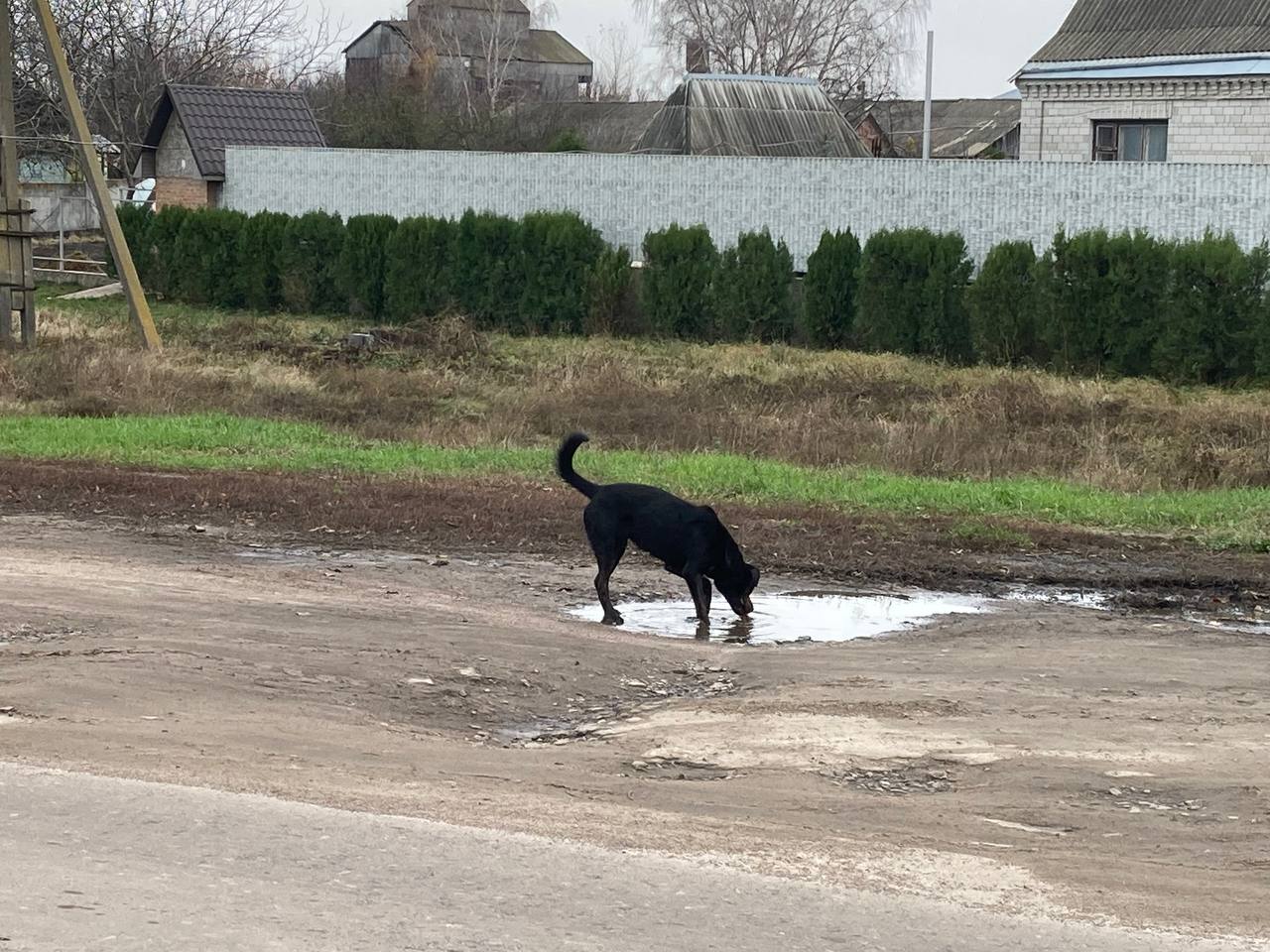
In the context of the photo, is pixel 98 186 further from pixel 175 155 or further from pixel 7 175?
pixel 175 155

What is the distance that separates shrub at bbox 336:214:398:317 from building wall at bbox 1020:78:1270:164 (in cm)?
1418

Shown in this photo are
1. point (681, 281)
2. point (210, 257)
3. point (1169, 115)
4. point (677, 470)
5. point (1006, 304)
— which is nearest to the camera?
point (677, 470)

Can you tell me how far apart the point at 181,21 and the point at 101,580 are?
47.1m

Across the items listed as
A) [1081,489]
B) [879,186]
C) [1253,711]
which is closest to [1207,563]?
[1081,489]

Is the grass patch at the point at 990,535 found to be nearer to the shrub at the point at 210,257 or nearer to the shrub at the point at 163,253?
the shrub at the point at 210,257

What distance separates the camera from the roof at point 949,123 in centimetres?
6725

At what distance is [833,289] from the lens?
29344 mm

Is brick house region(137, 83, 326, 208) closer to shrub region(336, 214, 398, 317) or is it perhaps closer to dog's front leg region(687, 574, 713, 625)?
shrub region(336, 214, 398, 317)

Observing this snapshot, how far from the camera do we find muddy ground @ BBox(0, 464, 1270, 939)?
579cm

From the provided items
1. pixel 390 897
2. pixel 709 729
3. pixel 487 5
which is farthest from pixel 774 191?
pixel 487 5

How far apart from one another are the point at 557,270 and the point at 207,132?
47.9ft

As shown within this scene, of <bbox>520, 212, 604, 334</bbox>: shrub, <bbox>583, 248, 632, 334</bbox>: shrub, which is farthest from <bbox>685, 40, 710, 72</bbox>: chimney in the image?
<bbox>583, 248, 632, 334</bbox>: shrub

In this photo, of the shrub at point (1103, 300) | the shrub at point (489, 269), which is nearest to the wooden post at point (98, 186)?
the shrub at point (489, 269)

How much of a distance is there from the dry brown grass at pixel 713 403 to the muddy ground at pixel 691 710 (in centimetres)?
564
